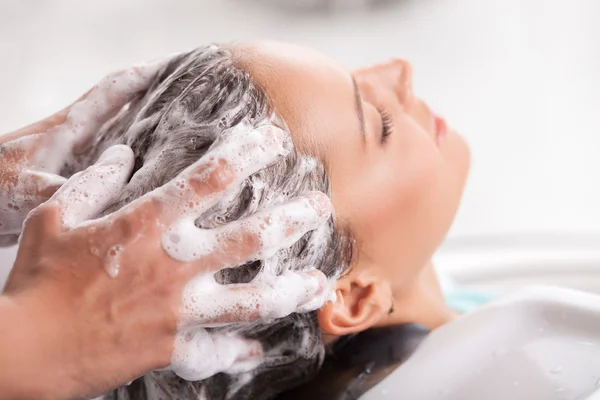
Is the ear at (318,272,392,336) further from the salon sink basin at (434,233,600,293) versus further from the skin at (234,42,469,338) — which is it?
the salon sink basin at (434,233,600,293)

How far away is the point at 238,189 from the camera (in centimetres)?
96

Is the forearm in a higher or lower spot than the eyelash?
lower

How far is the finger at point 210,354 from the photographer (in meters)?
0.90

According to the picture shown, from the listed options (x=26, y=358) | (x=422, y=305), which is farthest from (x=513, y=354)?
(x=26, y=358)

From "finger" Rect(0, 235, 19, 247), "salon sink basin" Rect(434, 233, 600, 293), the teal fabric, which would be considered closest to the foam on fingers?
"finger" Rect(0, 235, 19, 247)

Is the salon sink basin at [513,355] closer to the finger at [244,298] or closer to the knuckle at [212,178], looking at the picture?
the finger at [244,298]

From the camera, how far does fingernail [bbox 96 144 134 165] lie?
97 cm

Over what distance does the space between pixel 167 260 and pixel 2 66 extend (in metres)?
2.10

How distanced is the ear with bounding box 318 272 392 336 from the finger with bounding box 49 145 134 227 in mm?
359

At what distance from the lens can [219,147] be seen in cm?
90

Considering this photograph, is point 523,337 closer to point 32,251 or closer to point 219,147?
point 219,147

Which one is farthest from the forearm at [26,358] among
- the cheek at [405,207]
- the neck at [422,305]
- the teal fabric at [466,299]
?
the teal fabric at [466,299]

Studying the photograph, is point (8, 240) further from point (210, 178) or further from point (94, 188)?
point (210, 178)

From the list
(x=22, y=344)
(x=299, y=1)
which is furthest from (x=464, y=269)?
(x=299, y=1)
